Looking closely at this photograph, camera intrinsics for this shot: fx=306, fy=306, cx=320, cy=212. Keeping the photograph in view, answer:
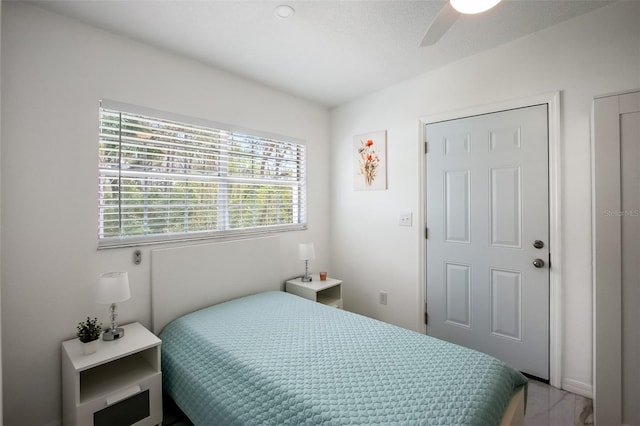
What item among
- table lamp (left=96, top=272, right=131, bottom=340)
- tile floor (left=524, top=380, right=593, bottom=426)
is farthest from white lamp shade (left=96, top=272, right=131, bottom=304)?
tile floor (left=524, top=380, right=593, bottom=426)

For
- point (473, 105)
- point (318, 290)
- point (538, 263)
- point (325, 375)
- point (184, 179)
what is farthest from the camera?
point (318, 290)

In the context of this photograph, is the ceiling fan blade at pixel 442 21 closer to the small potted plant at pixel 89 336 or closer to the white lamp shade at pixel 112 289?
the white lamp shade at pixel 112 289

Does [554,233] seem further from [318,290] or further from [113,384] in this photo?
[113,384]

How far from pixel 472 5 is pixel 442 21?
5.1 inches

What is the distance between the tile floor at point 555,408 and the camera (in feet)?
6.09

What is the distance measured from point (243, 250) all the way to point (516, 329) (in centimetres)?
227

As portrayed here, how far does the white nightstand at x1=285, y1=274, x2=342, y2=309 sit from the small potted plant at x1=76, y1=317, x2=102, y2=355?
1599mm

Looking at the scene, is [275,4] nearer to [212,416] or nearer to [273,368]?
[273,368]

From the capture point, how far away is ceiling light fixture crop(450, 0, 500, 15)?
1.25 meters

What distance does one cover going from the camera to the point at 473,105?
8.21 feet

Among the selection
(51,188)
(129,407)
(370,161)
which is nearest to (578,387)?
(370,161)

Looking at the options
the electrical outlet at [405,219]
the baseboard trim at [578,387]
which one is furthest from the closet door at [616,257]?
the electrical outlet at [405,219]

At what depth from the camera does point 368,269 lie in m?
3.28

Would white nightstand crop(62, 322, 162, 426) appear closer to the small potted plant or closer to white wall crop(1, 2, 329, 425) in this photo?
the small potted plant
